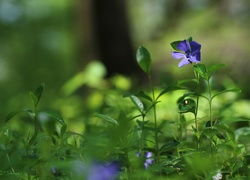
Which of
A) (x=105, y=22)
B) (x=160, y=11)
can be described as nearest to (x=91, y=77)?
(x=105, y=22)

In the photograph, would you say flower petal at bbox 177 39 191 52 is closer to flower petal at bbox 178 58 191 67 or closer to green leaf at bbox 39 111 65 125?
flower petal at bbox 178 58 191 67

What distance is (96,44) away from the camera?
536 cm

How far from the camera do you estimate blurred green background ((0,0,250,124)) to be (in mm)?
3379

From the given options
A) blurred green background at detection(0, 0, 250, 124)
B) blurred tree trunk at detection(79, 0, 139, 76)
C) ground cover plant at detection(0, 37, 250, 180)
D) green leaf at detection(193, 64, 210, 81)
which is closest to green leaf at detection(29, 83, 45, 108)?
ground cover plant at detection(0, 37, 250, 180)

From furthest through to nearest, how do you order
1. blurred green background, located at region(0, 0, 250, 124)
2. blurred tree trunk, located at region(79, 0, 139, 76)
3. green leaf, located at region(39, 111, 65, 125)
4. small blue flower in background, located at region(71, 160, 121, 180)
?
blurred tree trunk, located at region(79, 0, 139, 76) < blurred green background, located at region(0, 0, 250, 124) < green leaf, located at region(39, 111, 65, 125) < small blue flower in background, located at region(71, 160, 121, 180)

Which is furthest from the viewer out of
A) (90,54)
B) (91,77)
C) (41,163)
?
(90,54)

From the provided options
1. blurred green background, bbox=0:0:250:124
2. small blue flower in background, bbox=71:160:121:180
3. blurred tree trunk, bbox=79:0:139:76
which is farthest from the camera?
blurred tree trunk, bbox=79:0:139:76

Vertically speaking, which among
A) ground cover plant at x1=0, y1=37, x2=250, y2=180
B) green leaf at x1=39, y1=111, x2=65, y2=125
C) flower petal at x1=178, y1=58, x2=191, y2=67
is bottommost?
ground cover plant at x1=0, y1=37, x2=250, y2=180

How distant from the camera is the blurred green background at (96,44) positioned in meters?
3.38

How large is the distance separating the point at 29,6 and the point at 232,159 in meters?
11.9

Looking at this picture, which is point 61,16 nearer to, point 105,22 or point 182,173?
point 105,22

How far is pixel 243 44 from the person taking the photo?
19.5 ft

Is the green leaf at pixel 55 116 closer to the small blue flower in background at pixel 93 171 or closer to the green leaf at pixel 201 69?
the small blue flower in background at pixel 93 171


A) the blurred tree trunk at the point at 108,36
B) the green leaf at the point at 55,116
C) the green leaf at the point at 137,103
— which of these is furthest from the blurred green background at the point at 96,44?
the green leaf at the point at 55,116
